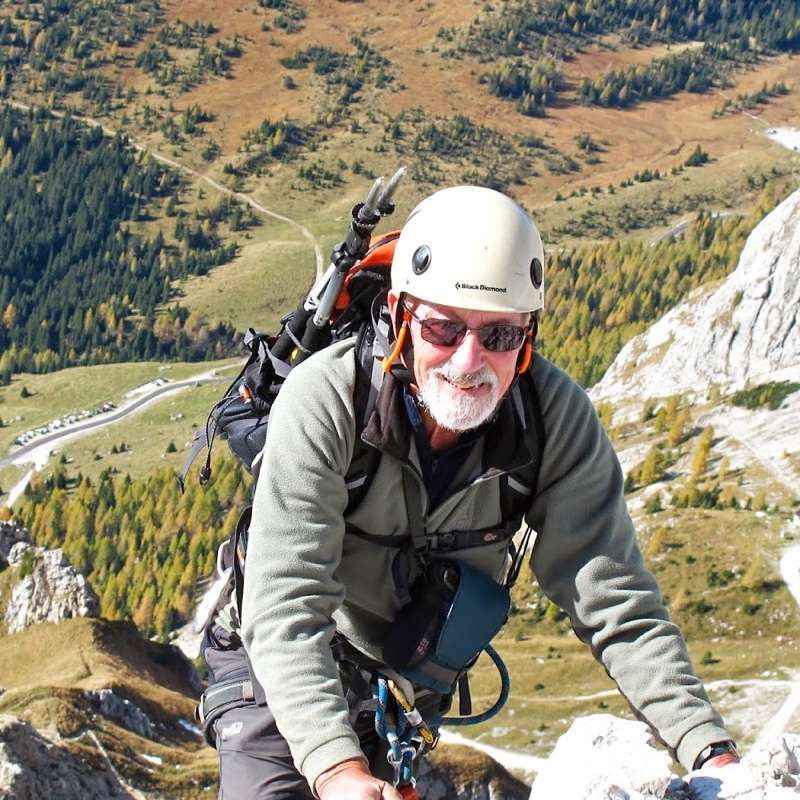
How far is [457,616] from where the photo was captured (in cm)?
915

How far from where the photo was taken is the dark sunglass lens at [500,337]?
28.2ft

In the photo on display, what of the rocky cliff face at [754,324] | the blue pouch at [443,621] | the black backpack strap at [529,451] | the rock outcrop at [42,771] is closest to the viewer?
the black backpack strap at [529,451]

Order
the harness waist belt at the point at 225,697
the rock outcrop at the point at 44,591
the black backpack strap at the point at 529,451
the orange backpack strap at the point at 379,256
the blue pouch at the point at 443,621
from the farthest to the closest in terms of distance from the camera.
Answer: the rock outcrop at the point at 44,591, the orange backpack strap at the point at 379,256, the harness waist belt at the point at 225,697, the blue pouch at the point at 443,621, the black backpack strap at the point at 529,451

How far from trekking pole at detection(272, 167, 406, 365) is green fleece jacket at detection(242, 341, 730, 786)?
3.19m

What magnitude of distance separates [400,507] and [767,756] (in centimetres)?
341

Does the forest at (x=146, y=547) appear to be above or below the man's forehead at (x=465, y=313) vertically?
below

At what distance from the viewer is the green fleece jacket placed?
803 cm

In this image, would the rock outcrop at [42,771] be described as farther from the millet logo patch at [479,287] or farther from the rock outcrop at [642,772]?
the millet logo patch at [479,287]

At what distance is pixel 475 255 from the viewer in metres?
8.54

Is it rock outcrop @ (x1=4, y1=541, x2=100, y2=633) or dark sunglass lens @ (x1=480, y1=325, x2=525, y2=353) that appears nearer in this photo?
dark sunglass lens @ (x1=480, y1=325, x2=525, y2=353)

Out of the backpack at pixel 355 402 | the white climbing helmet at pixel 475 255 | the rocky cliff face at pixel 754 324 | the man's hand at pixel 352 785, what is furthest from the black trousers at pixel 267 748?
the rocky cliff face at pixel 754 324

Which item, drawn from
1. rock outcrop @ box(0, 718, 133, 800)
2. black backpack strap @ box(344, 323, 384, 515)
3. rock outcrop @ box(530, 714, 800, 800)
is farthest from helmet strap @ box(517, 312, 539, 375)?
rock outcrop @ box(0, 718, 133, 800)

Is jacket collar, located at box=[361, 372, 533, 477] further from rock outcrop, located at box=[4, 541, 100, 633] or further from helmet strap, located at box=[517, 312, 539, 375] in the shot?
rock outcrop, located at box=[4, 541, 100, 633]

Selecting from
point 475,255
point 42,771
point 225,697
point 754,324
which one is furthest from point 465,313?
point 754,324
